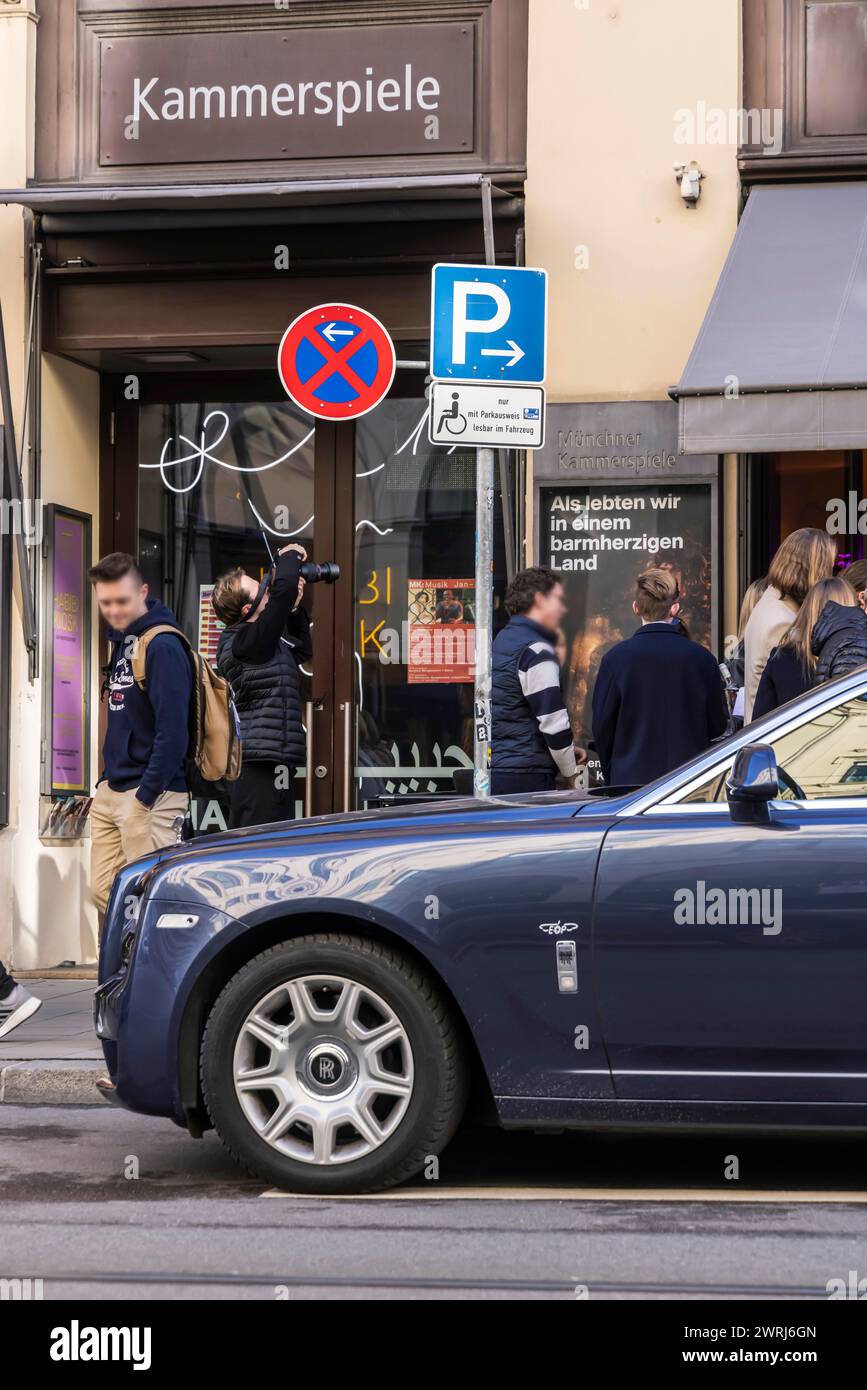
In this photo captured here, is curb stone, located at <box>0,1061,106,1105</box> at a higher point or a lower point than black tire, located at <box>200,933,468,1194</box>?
lower

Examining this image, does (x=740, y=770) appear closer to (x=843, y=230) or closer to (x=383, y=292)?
(x=843, y=230)

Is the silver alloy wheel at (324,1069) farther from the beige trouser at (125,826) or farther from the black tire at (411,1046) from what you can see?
the beige trouser at (125,826)

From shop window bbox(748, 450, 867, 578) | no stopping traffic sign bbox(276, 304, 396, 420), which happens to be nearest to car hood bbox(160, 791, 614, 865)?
no stopping traffic sign bbox(276, 304, 396, 420)

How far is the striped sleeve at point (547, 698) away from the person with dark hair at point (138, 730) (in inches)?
57.3

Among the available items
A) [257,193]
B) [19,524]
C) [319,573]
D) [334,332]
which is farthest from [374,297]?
[19,524]

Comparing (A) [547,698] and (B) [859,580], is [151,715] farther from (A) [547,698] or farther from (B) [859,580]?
(B) [859,580]

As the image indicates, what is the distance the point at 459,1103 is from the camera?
5875mm

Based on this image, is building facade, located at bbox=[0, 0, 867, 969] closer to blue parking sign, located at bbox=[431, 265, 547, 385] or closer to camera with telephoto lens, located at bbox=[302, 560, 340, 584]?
camera with telephoto lens, located at bbox=[302, 560, 340, 584]

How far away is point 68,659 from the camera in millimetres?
11750

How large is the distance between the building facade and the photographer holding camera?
5.18 feet

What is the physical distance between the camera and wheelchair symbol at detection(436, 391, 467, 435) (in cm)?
818

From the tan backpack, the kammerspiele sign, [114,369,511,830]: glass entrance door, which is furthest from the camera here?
[114,369,511,830]: glass entrance door

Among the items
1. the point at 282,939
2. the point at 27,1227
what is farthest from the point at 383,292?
the point at 27,1227

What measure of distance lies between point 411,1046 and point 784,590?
11.3 feet
